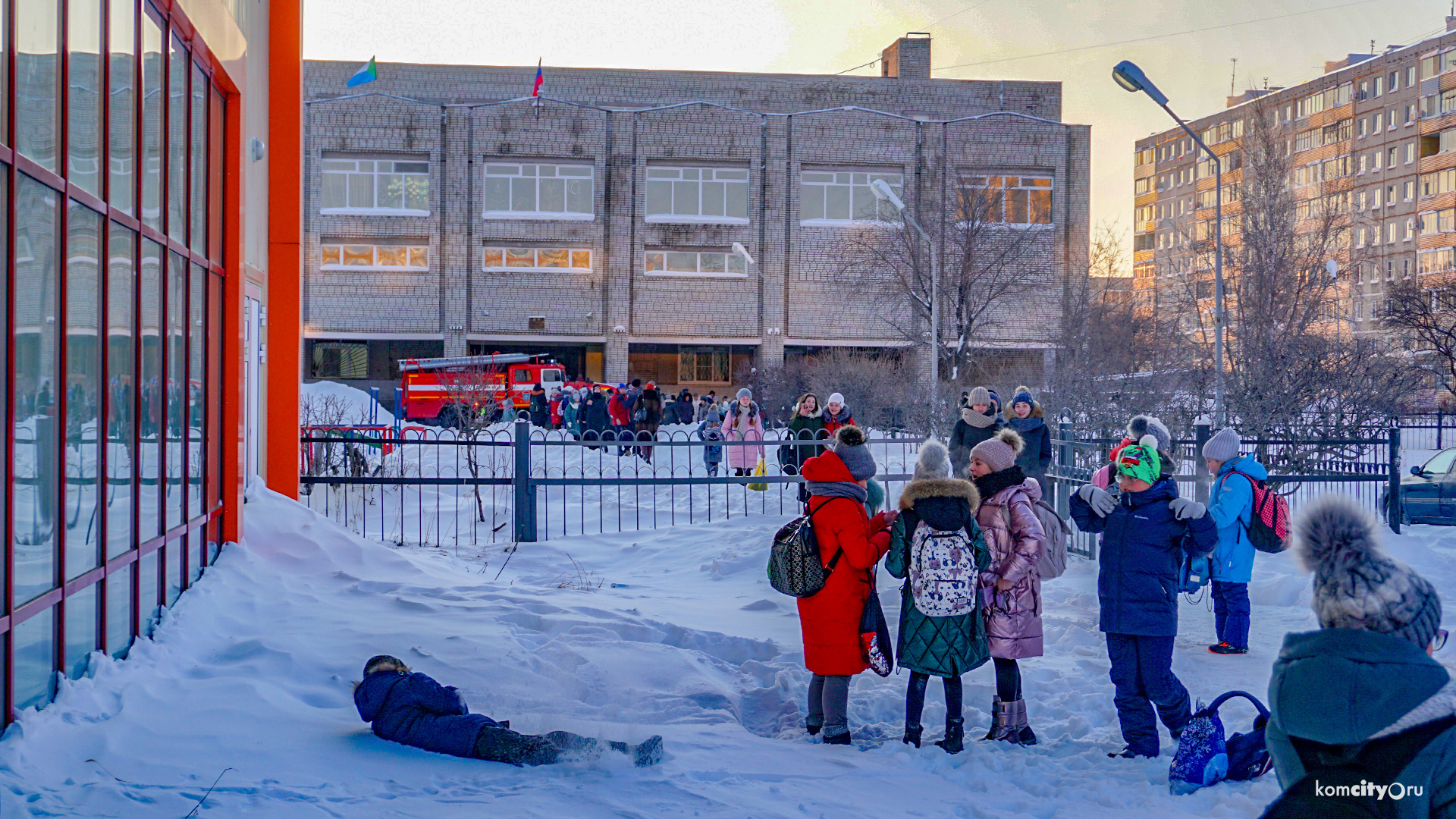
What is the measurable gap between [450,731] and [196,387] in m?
3.48

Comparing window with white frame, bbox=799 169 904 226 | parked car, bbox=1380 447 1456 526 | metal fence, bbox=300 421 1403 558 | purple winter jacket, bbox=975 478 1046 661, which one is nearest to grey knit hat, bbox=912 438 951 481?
purple winter jacket, bbox=975 478 1046 661

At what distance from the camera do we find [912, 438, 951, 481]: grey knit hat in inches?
207

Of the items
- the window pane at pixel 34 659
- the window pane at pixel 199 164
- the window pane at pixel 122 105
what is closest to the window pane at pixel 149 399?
the window pane at pixel 122 105

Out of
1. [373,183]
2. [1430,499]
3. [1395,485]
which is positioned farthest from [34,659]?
[373,183]

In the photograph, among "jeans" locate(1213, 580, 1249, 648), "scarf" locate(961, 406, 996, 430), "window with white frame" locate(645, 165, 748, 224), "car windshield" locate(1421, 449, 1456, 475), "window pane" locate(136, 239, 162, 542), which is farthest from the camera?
"window with white frame" locate(645, 165, 748, 224)

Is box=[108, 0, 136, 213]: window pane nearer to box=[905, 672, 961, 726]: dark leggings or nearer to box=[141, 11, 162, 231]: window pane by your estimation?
box=[141, 11, 162, 231]: window pane

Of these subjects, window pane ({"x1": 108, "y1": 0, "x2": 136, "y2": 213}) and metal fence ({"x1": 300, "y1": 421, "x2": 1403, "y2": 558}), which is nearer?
window pane ({"x1": 108, "y1": 0, "x2": 136, "y2": 213})

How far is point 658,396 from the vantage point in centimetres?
2356

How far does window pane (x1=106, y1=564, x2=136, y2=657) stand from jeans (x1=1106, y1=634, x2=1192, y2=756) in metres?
4.63

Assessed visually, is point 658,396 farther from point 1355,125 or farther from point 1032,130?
point 1355,125

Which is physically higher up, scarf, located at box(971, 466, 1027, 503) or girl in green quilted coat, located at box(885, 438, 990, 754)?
scarf, located at box(971, 466, 1027, 503)

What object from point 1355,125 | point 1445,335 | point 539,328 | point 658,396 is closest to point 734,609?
point 658,396

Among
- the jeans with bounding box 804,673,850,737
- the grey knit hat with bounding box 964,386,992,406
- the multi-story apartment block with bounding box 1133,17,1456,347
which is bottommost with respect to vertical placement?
the jeans with bounding box 804,673,850,737

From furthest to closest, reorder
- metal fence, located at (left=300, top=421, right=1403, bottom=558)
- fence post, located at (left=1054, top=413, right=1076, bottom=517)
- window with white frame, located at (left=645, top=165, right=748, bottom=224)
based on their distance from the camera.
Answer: window with white frame, located at (left=645, top=165, right=748, bottom=224)
metal fence, located at (left=300, top=421, right=1403, bottom=558)
fence post, located at (left=1054, top=413, right=1076, bottom=517)
